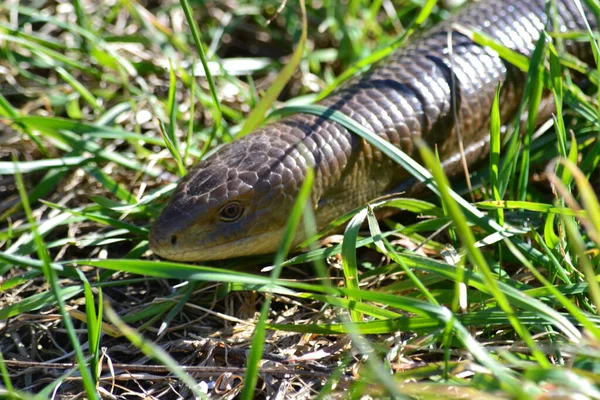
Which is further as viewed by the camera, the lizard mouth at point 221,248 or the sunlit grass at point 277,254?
the lizard mouth at point 221,248

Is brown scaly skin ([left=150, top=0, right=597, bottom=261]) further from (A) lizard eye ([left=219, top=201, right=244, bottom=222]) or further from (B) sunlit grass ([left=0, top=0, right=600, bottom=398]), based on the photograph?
(B) sunlit grass ([left=0, top=0, right=600, bottom=398])

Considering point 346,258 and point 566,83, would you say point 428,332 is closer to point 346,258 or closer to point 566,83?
point 346,258

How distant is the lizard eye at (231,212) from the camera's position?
10.2 ft

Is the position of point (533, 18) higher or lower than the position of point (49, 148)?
higher

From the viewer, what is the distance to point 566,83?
11.4ft

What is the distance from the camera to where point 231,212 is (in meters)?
3.14

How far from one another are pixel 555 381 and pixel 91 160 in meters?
2.55

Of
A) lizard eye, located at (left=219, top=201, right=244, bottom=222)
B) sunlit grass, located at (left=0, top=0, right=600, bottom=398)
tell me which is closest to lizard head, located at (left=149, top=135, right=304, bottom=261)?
lizard eye, located at (left=219, top=201, right=244, bottom=222)

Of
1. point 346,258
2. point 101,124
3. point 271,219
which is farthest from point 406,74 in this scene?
point 101,124

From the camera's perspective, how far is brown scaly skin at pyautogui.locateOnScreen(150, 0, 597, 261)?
311 cm

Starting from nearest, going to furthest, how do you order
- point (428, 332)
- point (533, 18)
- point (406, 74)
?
point (428, 332) → point (406, 74) → point (533, 18)

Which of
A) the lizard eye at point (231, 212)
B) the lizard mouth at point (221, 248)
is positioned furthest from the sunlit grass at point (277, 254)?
the lizard eye at point (231, 212)

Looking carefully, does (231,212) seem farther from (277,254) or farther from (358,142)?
(277,254)

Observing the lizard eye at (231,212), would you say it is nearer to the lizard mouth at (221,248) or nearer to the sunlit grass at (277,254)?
the lizard mouth at (221,248)
